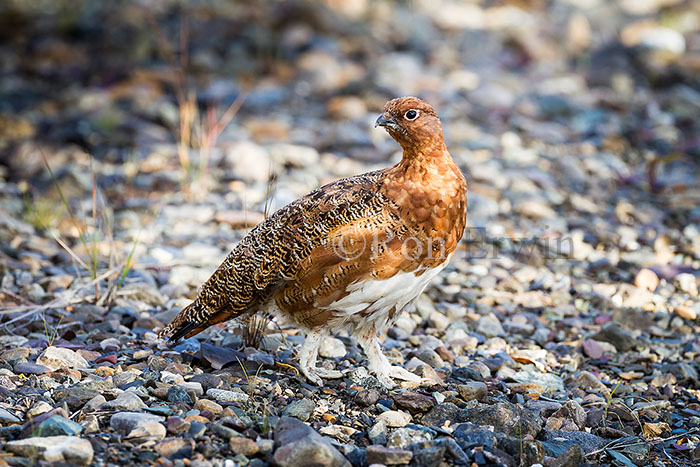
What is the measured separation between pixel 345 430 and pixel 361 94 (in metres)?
8.07

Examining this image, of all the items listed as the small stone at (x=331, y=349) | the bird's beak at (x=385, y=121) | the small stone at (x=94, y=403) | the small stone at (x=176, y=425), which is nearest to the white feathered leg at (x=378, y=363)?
the small stone at (x=331, y=349)

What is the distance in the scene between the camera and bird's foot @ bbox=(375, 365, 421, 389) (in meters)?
5.11

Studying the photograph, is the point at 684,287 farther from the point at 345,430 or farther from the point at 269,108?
the point at 269,108

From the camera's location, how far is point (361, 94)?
11.8 metres

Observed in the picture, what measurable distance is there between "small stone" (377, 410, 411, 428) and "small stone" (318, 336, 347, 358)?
3.81 ft

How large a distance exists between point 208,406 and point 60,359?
117 cm

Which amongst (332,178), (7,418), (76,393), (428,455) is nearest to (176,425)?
(76,393)

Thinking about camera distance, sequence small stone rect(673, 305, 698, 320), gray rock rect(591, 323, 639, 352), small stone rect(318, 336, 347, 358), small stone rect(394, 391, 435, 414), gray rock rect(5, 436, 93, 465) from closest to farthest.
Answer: gray rock rect(5, 436, 93, 465) → small stone rect(394, 391, 435, 414) → small stone rect(318, 336, 347, 358) → gray rock rect(591, 323, 639, 352) → small stone rect(673, 305, 698, 320)

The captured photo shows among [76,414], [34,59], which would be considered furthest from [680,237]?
[34,59]

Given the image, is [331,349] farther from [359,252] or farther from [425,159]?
[425,159]

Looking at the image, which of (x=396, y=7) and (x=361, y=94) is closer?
(x=361, y=94)

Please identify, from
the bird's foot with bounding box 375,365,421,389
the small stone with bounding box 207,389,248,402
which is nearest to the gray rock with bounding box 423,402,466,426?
the bird's foot with bounding box 375,365,421,389

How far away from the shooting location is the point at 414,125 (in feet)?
15.9

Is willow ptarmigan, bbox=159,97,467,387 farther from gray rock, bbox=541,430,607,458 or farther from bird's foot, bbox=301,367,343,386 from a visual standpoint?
gray rock, bbox=541,430,607,458
